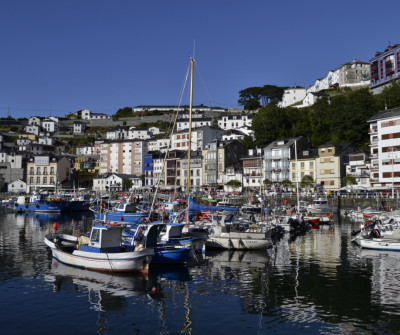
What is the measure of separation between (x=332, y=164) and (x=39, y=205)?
6952cm

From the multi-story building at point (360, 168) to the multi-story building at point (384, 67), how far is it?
4270 cm

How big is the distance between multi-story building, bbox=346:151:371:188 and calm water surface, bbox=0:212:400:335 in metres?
57.9

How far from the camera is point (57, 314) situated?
1805 cm

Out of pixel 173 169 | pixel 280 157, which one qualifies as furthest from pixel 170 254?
pixel 173 169

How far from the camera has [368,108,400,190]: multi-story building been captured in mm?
77188

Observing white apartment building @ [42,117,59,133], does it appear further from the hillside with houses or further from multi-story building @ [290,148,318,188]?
multi-story building @ [290,148,318,188]

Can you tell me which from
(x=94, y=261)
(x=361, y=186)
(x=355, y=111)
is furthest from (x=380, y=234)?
(x=355, y=111)

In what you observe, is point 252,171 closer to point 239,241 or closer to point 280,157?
point 280,157

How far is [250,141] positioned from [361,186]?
4508 centimetres

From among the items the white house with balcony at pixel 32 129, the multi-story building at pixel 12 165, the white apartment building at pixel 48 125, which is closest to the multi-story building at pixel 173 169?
the multi-story building at pixel 12 165

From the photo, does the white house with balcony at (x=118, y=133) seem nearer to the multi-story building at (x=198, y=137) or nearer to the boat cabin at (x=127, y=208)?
the multi-story building at (x=198, y=137)

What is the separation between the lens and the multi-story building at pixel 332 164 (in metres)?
92.1

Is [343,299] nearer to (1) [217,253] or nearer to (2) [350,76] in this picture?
(1) [217,253]

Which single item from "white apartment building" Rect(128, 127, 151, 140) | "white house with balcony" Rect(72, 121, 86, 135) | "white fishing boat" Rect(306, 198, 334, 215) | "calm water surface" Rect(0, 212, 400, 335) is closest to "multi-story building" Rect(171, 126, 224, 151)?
"white apartment building" Rect(128, 127, 151, 140)
